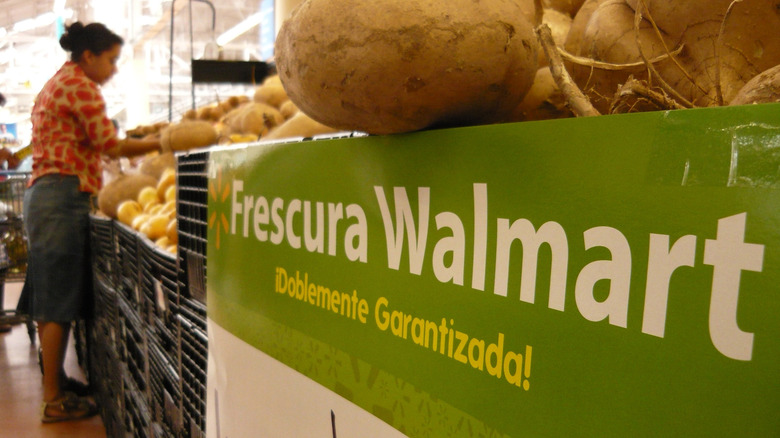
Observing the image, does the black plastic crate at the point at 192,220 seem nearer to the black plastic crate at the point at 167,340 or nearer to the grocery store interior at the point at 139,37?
the black plastic crate at the point at 167,340

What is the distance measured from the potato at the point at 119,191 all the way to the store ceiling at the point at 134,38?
5.46 m

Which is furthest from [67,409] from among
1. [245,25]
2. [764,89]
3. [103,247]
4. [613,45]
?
[245,25]

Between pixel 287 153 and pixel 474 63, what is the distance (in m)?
0.33

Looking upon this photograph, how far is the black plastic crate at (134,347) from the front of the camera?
168 cm

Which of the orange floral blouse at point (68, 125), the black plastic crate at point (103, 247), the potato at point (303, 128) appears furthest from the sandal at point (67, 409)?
the potato at point (303, 128)

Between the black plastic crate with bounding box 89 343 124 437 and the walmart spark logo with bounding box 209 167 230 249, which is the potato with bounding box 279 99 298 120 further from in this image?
the walmart spark logo with bounding box 209 167 230 249

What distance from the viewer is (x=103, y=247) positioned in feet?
7.80

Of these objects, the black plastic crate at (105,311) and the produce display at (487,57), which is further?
the black plastic crate at (105,311)

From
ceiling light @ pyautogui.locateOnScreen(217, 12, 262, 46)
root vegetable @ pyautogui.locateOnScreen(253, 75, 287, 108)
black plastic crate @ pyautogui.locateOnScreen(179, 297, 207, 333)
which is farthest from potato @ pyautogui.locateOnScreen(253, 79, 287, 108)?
ceiling light @ pyautogui.locateOnScreen(217, 12, 262, 46)

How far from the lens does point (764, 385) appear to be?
1.08 ft

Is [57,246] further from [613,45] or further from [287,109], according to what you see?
[613,45]

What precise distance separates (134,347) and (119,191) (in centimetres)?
101

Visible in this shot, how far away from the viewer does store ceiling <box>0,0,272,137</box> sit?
11.1 metres

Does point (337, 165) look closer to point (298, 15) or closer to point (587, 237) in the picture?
point (298, 15)
